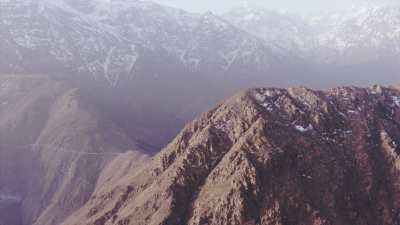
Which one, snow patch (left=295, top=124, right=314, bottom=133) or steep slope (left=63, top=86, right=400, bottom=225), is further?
snow patch (left=295, top=124, right=314, bottom=133)

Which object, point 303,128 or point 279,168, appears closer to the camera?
point 279,168

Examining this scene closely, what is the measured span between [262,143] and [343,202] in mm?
24838

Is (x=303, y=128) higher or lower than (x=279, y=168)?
higher

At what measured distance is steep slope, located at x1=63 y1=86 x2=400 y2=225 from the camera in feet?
523

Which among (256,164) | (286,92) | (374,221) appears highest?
(286,92)

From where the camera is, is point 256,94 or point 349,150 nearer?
point 349,150

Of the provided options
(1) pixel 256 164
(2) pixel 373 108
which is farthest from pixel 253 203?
(2) pixel 373 108

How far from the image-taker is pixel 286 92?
193125 mm

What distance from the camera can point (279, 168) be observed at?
6491 inches

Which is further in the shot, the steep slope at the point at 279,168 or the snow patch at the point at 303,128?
the snow patch at the point at 303,128

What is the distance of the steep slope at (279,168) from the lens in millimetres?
159500

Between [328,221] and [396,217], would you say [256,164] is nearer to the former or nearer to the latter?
[328,221]

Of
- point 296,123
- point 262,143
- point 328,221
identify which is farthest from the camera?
point 296,123

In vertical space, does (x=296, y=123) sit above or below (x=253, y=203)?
above
